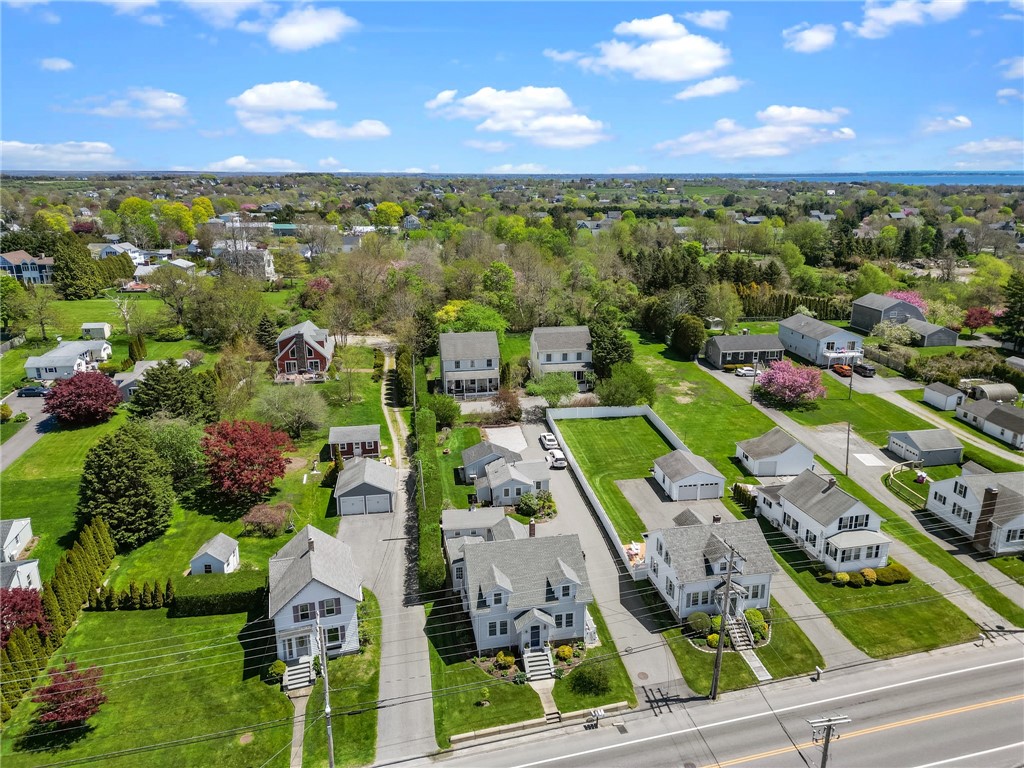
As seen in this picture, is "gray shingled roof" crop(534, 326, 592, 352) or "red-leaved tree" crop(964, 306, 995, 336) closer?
"gray shingled roof" crop(534, 326, 592, 352)

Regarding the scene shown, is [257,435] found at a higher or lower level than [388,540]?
higher

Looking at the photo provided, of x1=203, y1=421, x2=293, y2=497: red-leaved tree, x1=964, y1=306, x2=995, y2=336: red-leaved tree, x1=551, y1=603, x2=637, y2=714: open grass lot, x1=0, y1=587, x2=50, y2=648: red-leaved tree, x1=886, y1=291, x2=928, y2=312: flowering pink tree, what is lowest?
x1=551, y1=603, x2=637, y2=714: open grass lot

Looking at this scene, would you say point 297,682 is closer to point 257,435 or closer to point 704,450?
point 257,435

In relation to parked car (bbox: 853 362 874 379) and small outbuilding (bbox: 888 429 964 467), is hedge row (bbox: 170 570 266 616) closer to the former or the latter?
small outbuilding (bbox: 888 429 964 467)

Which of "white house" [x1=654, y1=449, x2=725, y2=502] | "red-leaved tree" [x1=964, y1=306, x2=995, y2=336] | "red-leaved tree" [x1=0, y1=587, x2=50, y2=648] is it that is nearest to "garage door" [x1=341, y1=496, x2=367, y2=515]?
"red-leaved tree" [x1=0, y1=587, x2=50, y2=648]

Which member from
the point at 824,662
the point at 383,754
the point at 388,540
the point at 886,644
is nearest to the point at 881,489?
the point at 886,644

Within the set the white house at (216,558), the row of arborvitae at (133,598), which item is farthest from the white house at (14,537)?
the white house at (216,558)

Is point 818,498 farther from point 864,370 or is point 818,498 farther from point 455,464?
point 864,370

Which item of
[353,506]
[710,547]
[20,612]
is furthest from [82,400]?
[710,547]
